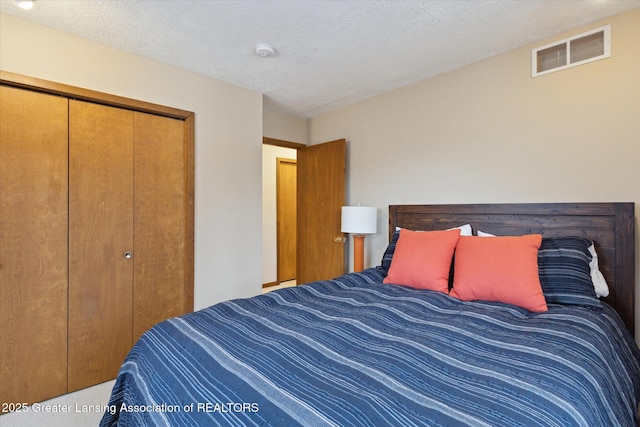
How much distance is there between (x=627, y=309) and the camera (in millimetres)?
1950

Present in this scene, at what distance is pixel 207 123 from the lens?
9.58 feet

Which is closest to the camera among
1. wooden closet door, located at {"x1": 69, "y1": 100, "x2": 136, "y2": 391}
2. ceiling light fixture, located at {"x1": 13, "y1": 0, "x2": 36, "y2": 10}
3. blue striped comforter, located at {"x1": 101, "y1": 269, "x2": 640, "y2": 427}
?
blue striped comforter, located at {"x1": 101, "y1": 269, "x2": 640, "y2": 427}

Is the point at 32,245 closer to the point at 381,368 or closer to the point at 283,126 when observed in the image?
the point at 381,368

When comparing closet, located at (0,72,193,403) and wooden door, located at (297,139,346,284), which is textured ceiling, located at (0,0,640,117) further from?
wooden door, located at (297,139,346,284)

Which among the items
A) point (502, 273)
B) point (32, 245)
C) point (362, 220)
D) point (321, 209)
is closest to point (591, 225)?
point (502, 273)

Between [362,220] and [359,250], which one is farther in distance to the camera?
[359,250]

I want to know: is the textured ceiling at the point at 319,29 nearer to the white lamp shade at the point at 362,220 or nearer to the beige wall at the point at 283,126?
the beige wall at the point at 283,126

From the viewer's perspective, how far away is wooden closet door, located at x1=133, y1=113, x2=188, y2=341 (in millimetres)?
2580

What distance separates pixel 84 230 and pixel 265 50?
186 centimetres

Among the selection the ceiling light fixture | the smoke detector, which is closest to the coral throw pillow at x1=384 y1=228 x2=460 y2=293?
the smoke detector

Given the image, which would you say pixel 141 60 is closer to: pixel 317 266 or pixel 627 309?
pixel 317 266

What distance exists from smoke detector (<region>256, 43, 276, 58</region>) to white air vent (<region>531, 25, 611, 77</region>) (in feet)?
6.27

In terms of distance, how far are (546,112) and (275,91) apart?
7.68 feet

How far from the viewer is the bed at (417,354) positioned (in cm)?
85
